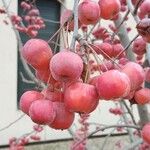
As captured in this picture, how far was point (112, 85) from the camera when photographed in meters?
0.73

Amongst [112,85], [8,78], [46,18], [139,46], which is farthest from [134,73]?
[46,18]

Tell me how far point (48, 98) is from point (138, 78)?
0.54 ft

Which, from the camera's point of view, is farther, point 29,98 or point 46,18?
point 46,18

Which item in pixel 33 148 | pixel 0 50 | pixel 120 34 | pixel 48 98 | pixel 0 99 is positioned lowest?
pixel 33 148

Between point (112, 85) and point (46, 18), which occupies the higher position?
point (112, 85)

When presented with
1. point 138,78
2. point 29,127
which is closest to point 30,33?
point 29,127

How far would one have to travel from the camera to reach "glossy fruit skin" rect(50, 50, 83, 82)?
71 centimetres

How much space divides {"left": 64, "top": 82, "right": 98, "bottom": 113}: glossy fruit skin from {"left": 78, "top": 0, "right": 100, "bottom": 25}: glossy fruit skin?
208 mm

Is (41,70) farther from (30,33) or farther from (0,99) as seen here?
(0,99)

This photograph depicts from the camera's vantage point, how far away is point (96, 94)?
738 millimetres

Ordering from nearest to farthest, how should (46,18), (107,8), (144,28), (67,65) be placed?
(67,65)
(144,28)
(107,8)
(46,18)

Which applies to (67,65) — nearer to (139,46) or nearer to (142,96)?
(142,96)

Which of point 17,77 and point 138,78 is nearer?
point 138,78

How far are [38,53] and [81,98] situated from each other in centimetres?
12
